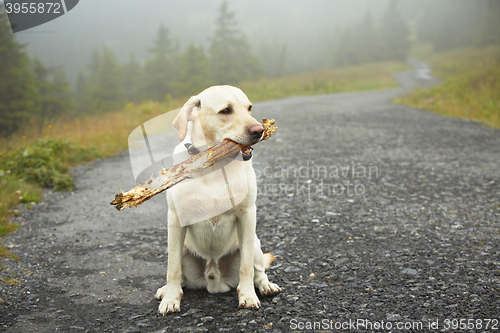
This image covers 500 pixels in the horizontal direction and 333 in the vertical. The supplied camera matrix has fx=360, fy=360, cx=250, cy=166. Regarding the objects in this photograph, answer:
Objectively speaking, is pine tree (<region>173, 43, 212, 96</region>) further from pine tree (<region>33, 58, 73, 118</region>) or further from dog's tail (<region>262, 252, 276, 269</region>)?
dog's tail (<region>262, 252, 276, 269</region>)

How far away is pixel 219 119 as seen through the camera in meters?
2.72

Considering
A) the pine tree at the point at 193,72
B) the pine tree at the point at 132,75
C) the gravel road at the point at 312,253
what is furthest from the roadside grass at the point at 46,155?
the pine tree at the point at 132,75

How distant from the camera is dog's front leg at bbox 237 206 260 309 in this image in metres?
2.73

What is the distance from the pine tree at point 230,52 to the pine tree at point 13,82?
21.1 meters

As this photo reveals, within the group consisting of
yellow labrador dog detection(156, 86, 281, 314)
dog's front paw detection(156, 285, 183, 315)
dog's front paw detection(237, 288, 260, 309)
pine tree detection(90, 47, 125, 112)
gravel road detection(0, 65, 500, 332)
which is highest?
yellow labrador dog detection(156, 86, 281, 314)

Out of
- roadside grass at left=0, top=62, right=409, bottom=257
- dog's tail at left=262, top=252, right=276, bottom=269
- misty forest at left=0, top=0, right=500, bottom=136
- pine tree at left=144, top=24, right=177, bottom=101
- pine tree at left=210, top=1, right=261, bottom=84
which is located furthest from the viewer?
pine tree at left=144, top=24, right=177, bottom=101

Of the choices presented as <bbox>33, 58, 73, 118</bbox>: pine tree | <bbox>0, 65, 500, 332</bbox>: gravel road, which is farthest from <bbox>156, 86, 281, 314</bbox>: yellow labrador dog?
<bbox>33, 58, 73, 118</bbox>: pine tree

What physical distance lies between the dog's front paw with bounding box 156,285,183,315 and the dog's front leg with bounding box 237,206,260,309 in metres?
0.47

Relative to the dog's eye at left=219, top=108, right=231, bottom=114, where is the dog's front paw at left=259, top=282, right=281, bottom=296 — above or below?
below

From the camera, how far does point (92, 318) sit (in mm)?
2707

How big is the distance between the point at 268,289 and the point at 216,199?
Result: 34.8 inches

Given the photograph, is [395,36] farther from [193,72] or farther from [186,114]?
[186,114]

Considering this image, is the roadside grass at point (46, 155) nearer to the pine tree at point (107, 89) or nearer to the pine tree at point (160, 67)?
the pine tree at point (107, 89)

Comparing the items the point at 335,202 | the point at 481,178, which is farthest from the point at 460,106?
the point at 335,202
